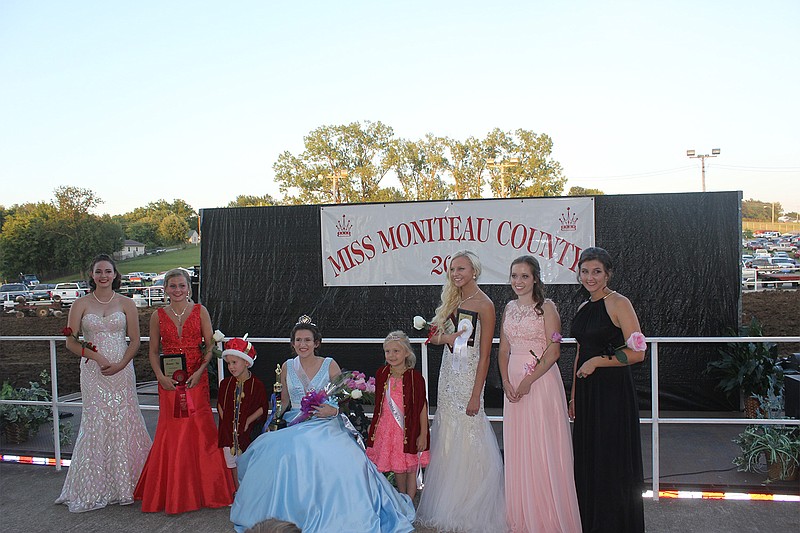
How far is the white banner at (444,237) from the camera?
7.05 meters

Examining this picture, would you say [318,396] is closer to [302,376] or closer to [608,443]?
[302,376]

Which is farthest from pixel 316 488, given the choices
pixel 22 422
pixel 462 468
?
pixel 22 422

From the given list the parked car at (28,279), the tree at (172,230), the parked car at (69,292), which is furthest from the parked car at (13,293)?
the tree at (172,230)

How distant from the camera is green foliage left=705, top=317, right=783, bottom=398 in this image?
21.0ft

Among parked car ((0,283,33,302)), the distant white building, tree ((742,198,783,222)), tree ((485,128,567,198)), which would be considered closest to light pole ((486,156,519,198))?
tree ((485,128,567,198))

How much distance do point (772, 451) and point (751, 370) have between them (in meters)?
2.39

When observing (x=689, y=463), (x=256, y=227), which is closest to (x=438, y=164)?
(x=256, y=227)

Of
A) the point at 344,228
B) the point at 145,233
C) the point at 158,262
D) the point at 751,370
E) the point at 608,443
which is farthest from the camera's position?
the point at 145,233

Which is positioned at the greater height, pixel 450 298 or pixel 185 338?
pixel 450 298

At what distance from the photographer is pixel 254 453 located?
3771 mm

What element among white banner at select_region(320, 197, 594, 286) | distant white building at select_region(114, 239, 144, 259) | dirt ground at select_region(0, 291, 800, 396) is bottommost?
dirt ground at select_region(0, 291, 800, 396)

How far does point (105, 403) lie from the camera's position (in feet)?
14.3

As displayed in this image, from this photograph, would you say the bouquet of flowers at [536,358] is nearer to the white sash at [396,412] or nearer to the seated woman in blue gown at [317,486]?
the white sash at [396,412]

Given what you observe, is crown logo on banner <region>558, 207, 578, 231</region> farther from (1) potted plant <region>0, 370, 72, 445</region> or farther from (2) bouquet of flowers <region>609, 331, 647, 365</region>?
(1) potted plant <region>0, 370, 72, 445</region>
